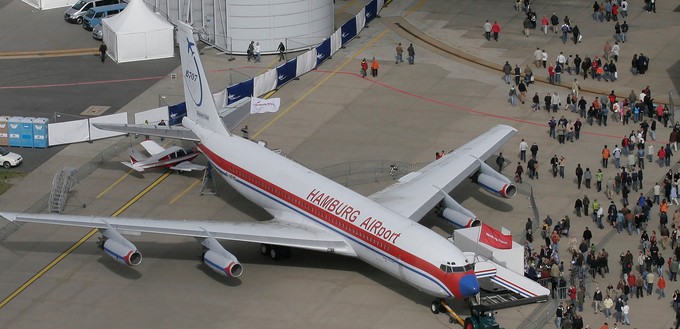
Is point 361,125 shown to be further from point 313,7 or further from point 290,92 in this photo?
point 313,7

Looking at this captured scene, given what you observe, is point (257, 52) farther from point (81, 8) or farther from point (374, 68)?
point (81, 8)

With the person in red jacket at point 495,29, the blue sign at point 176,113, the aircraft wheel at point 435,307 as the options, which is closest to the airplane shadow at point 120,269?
the aircraft wheel at point 435,307

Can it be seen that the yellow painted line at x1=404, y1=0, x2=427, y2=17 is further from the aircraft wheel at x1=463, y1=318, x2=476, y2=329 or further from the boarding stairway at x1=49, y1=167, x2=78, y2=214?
the aircraft wheel at x1=463, y1=318, x2=476, y2=329

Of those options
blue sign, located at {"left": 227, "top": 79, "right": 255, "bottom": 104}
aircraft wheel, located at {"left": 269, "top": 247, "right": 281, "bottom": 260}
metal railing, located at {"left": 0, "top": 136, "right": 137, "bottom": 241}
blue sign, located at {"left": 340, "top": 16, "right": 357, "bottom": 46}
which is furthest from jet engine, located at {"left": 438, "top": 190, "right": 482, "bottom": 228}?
blue sign, located at {"left": 340, "top": 16, "right": 357, "bottom": 46}

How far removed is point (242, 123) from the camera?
336 ft

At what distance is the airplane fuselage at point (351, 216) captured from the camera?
75.1 metres

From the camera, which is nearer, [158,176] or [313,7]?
[158,176]

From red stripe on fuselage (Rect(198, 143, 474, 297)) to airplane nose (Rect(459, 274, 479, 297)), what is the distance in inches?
7.3

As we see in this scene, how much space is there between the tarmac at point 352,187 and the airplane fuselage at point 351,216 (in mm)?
2569

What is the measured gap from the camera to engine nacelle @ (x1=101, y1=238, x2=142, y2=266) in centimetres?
7919

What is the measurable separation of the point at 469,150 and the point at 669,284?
15744mm

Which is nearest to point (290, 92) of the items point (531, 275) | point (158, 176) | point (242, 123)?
point (242, 123)

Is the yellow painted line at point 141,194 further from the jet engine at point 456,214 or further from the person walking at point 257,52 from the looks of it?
the jet engine at point 456,214

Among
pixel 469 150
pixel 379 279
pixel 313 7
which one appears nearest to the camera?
pixel 379 279
